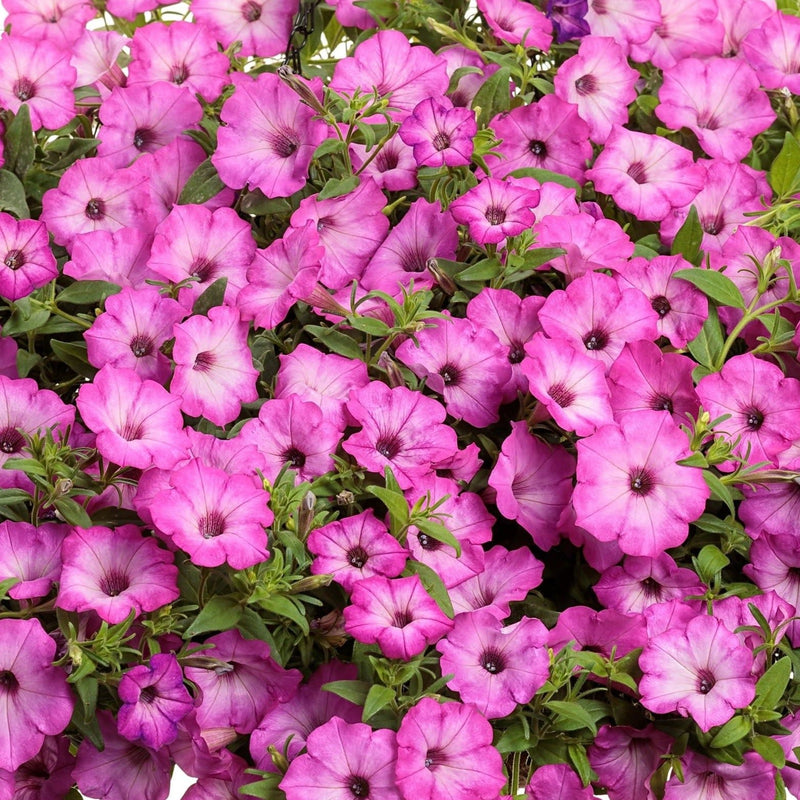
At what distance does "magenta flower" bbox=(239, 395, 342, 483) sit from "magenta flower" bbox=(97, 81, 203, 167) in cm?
41

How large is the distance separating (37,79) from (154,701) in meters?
0.72

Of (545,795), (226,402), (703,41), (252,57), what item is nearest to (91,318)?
(226,402)

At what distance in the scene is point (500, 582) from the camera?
1307 mm

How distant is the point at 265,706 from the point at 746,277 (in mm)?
653

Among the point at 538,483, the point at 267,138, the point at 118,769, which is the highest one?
the point at 267,138

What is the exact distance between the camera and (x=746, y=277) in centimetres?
147

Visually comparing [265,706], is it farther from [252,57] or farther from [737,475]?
[252,57]

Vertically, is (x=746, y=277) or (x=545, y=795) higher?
(x=746, y=277)

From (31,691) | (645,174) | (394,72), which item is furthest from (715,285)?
(31,691)

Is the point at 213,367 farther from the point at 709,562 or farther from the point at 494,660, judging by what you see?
the point at 709,562

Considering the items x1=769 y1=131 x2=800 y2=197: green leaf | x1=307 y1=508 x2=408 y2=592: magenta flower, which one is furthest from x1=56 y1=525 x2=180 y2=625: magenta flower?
x1=769 y1=131 x2=800 y2=197: green leaf

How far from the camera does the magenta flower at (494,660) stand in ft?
3.99

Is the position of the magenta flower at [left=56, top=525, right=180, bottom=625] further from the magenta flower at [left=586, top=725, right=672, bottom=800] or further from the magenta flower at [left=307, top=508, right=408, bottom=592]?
the magenta flower at [left=586, top=725, right=672, bottom=800]

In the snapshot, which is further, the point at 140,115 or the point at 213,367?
the point at 140,115
